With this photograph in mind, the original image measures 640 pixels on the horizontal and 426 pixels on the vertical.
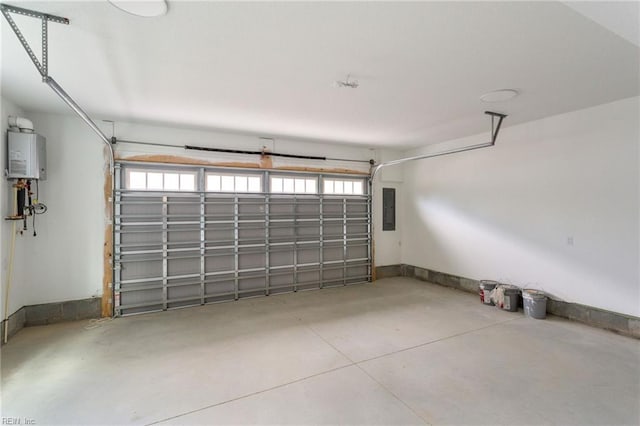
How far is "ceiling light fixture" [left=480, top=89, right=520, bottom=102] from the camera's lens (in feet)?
10.6

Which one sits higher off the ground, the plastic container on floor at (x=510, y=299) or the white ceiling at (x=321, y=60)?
the white ceiling at (x=321, y=60)

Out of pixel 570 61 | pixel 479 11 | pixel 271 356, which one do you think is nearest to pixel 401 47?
pixel 479 11

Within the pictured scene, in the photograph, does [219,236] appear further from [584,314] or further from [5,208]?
[584,314]

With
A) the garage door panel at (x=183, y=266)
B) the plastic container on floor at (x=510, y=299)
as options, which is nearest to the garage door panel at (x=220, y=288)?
the garage door panel at (x=183, y=266)

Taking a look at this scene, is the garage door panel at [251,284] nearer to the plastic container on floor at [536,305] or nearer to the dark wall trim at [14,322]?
the dark wall trim at [14,322]

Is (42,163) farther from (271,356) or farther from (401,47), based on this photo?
(401,47)

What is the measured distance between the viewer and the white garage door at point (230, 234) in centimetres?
445

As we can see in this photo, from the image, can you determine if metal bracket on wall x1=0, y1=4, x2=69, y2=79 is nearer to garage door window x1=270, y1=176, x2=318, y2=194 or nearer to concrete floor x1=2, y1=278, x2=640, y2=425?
concrete floor x1=2, y1=278, x2=640, y2=425

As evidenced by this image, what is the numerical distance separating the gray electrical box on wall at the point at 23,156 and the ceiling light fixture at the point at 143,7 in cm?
277

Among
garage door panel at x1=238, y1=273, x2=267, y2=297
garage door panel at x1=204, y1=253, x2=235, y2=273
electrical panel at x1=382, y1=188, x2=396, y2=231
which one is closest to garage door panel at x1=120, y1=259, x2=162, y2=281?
garage door panel at x1=204, y1=253, x2=235, y2=273

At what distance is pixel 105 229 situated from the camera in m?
4.26

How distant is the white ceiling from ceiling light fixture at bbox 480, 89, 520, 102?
0.11 meters

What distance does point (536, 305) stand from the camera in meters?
4.08

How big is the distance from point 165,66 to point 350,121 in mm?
2529
